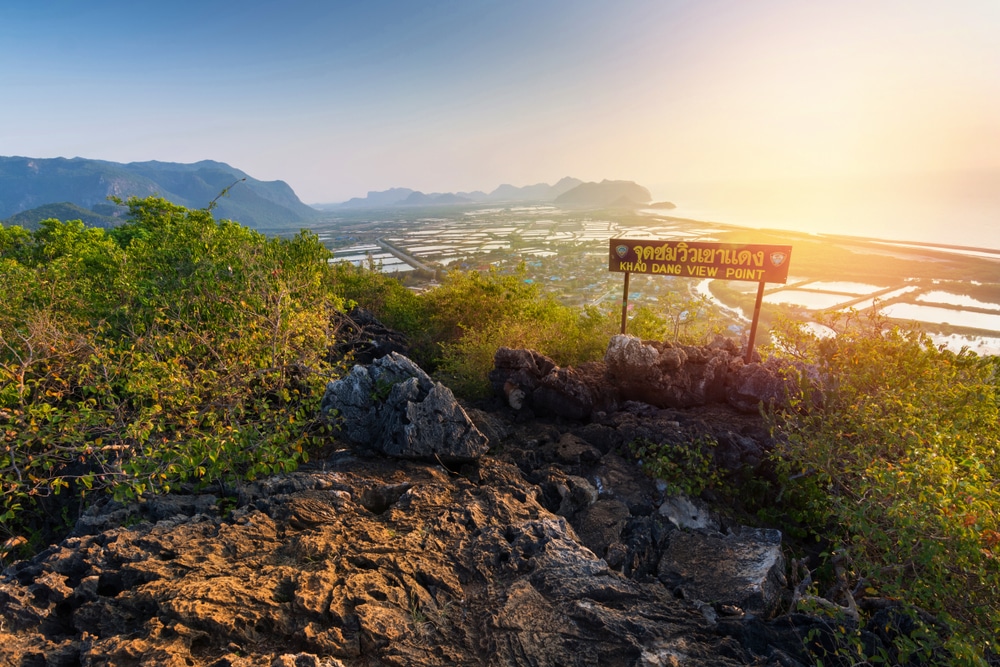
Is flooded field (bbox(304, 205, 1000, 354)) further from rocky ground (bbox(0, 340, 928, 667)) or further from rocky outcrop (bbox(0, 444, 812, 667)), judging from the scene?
rocky outcrop (bbox(0, 444, 812, 667))

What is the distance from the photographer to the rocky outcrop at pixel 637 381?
11.6 m

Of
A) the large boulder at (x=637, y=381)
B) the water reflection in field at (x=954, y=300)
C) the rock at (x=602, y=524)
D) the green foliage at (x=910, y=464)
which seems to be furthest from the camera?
the water reflection in field at (x=954, y=300)

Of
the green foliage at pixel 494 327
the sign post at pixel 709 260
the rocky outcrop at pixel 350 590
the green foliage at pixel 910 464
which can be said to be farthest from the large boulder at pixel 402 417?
the sign post at pixel 709 260

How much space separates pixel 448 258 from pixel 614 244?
92.2 metres

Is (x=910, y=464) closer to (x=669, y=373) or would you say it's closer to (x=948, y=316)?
(x=669, y=373)

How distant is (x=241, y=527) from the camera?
6.43 metres

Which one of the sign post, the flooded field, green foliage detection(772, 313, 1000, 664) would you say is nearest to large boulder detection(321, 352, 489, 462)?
green foliage detection(772, 313, 1000, 664)

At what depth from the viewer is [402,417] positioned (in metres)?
9.21

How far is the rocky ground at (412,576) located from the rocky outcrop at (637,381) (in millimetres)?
2937

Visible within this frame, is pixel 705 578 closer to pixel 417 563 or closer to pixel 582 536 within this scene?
pixel 582 536

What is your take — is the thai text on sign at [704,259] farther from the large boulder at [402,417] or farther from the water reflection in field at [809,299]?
the water reflection in field at [809,299]

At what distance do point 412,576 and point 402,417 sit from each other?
12.8ft

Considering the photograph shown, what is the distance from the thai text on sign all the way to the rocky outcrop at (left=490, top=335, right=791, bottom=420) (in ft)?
8.07

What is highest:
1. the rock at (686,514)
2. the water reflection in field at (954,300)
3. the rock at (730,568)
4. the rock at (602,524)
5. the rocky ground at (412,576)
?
the water reflection in field at (954,300)
